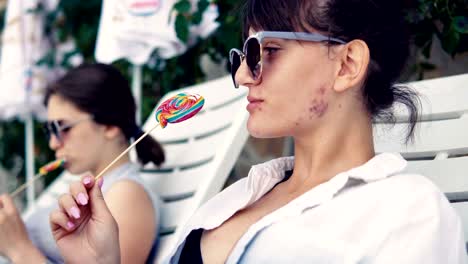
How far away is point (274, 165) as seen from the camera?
174 cm

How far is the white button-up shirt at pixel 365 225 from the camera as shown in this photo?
1245mm

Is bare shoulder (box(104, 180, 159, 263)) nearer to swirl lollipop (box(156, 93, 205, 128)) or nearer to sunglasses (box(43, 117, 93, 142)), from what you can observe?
sunglasses (box(43, 117, 93, 142))

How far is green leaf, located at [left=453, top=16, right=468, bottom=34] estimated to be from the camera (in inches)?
83.7

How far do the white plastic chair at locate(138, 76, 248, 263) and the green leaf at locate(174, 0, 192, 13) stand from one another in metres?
0.33

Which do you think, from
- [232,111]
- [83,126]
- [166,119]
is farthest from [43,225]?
[166,119]

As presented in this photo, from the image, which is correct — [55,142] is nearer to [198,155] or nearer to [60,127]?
[60,127]

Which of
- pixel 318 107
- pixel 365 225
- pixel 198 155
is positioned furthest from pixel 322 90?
pixel 198 155

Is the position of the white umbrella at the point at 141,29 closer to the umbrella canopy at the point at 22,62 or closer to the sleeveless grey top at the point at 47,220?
the sleeveless grey top at the point at 47,220

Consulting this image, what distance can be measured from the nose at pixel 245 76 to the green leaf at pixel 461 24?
35.3 inches

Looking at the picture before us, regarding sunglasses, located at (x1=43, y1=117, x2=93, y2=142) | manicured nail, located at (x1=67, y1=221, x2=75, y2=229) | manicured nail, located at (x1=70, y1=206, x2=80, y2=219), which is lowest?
sunglasses, located at (x1=43, y1=117, x2=93, y2=142)

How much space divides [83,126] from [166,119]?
1087mm

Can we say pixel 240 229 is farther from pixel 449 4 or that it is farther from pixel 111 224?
pixel 449 4

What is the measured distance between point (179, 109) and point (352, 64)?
43cm

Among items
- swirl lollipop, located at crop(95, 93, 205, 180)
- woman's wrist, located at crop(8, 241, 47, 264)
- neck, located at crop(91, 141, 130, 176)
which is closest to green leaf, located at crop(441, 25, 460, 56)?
swirl lollipop, located at crop(95, 93, 205, 180)
